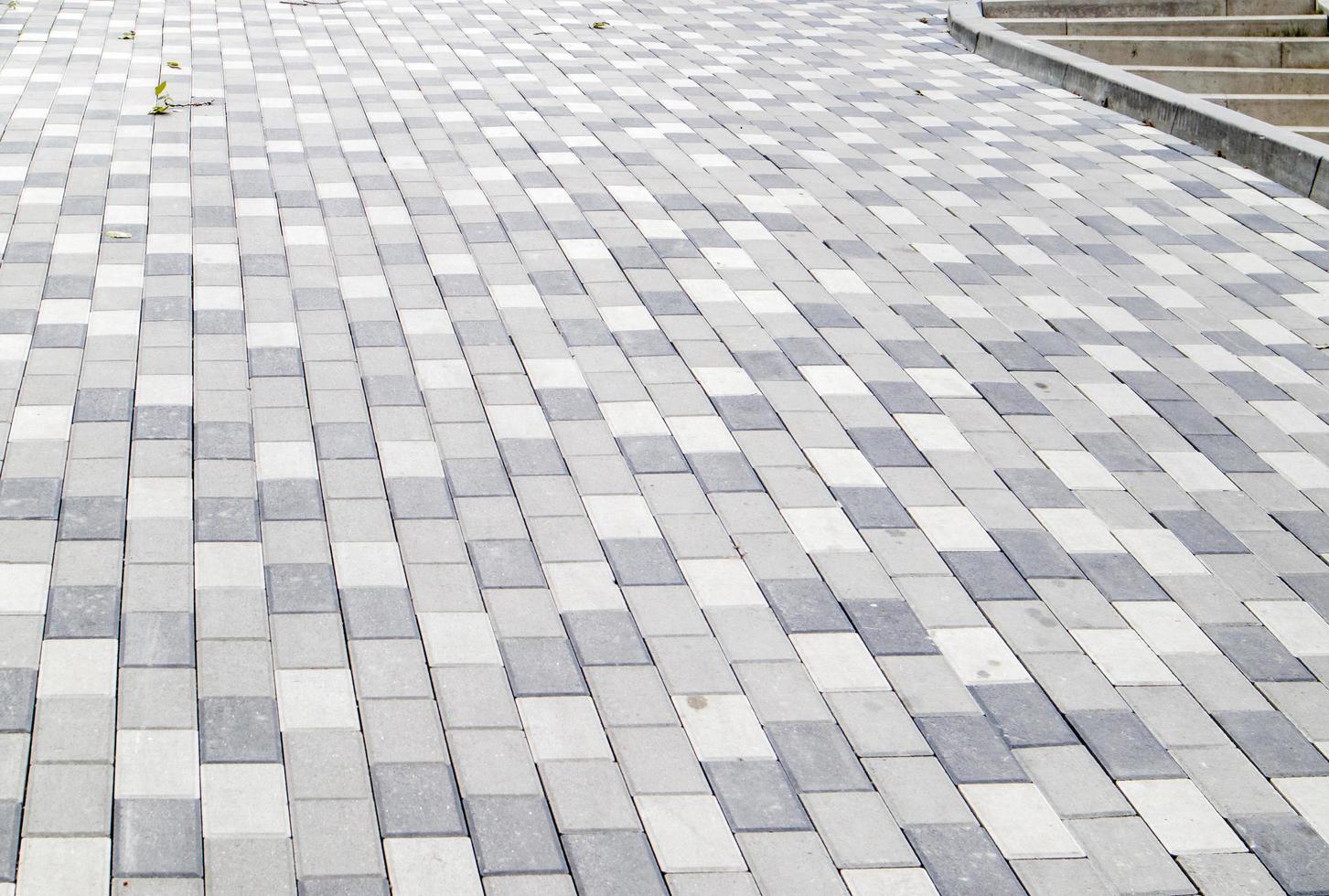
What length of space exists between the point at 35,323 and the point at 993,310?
3.67m

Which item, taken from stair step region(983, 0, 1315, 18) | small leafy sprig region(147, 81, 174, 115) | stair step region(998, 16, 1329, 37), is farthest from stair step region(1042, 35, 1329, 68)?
small leafy sprig region(147, 81, 174, 115)

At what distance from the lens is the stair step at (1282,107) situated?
995cm

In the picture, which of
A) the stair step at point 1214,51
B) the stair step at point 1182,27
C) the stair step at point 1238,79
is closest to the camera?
the stair step at point 1238,79

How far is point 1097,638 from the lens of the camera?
12.7ft

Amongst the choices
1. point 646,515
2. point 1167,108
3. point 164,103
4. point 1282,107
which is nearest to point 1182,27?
point 1282,107

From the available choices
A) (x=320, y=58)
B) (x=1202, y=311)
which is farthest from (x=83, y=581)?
(x=320, y=58)

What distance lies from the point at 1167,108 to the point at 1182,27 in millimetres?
3049

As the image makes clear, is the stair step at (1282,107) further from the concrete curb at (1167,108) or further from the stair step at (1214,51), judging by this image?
the stair step at (1214,51)

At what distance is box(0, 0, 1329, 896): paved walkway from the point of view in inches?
123

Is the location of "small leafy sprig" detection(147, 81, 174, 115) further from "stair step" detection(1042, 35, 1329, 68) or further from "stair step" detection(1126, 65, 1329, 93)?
"stair step" detection(1126, 65, 1329, 93)

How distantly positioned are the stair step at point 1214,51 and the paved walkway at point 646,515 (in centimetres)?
332

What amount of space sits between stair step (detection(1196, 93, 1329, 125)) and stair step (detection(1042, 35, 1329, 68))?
1.02 meters

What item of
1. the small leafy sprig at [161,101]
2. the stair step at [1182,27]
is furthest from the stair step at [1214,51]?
the small leafy sprig at [161,101]

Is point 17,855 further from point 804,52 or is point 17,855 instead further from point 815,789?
point 804,52
